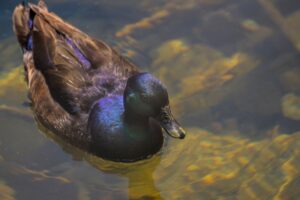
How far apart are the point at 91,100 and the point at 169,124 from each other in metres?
0.91

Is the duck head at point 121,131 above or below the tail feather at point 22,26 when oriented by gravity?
below

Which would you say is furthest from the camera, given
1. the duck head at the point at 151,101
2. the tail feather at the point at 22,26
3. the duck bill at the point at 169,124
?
the tail feather at the point at 22,26

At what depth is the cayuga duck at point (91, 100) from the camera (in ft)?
22.8

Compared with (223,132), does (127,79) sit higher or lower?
higher

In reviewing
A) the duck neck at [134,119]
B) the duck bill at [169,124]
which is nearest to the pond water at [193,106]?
the duck neck at [134,119]

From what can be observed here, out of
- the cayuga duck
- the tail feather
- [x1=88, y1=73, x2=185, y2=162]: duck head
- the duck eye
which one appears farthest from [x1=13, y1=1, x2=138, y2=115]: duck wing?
the duck eye

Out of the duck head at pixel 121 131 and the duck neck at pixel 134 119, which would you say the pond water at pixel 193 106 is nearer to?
the duck head at pixel 121 131

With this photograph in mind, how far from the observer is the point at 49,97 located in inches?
287

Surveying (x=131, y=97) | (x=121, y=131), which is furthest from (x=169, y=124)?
(x=121, y=131)

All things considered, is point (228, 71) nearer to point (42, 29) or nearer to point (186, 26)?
point (186, 26)

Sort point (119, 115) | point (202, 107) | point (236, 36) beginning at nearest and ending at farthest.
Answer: point (119, 115), point (202, 107), point (236, 36)

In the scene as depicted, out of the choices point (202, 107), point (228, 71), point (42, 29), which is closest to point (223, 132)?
point (202, 107)

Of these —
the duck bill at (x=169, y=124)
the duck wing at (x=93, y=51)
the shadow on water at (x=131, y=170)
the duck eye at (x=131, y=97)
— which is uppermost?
the duck wing at (x=93, y=51)

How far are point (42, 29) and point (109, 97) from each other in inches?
43.3
